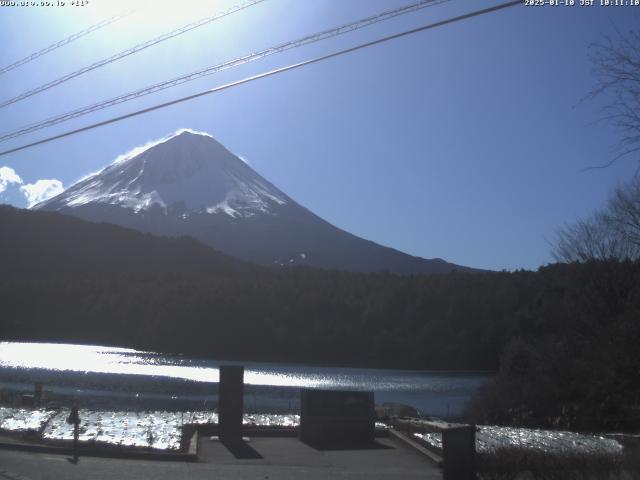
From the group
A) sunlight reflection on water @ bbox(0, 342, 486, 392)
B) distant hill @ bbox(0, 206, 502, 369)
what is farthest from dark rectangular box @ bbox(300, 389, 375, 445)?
distant hill @ bbox(0, 206, 502, 369)

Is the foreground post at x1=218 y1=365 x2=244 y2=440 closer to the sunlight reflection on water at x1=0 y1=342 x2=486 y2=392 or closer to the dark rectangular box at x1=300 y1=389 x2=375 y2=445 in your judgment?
the dark rectangular box at x1=300 y1=389 x2=375 y2=445

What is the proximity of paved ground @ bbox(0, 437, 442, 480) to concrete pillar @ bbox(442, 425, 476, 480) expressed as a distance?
257 centimetres

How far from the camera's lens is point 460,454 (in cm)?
1158

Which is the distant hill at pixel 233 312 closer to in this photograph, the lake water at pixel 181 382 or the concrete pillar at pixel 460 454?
the lake water at pixel 181 382

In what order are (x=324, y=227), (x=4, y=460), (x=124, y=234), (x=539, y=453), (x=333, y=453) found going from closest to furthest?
(x=539, y=453) < (x=4, y=460) < (x=333, y=453) < (x=124, y=234) < (x=324, y=227)

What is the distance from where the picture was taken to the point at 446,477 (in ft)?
38.1

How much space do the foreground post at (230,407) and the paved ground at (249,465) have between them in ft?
1.69

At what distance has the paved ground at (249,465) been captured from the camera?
42.9ft

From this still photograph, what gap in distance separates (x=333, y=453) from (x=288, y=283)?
6424 cm

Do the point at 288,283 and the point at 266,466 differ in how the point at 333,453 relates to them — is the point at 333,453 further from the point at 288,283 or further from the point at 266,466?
the point at 288,283

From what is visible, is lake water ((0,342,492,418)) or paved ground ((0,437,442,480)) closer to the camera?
paved ground ((0,437,442,480))

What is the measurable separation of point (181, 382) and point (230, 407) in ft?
80.3

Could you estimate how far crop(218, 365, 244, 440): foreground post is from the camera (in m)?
17.6

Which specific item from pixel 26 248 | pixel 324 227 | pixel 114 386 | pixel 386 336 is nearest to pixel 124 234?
pixel 26 248
